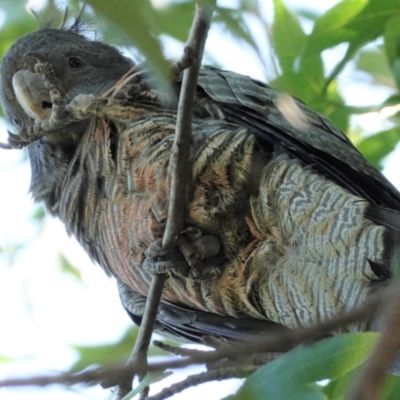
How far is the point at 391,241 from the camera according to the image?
197 centimetres

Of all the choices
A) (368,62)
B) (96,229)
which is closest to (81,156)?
(96,229)

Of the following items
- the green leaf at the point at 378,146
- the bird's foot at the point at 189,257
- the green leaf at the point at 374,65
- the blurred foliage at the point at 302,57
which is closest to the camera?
the blurred foliage at the point at 302,57

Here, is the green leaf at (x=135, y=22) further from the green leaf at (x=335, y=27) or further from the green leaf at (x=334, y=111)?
the green leaf at (x=334, y=111)

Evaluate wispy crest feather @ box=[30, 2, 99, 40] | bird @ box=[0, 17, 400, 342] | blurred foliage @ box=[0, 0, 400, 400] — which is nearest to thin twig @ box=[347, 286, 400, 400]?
blurred foliage @ box=[0, 0, 400, 400]

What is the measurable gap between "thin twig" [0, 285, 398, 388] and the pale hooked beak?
2.01 meters

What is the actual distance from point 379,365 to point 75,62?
9.41 feet

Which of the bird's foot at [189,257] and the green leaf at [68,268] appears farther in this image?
the green leaf at [68,268]

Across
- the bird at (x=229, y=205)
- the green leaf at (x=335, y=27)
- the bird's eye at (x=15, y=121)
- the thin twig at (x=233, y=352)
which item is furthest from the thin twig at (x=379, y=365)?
the bird's eye at (x=15, y=121)

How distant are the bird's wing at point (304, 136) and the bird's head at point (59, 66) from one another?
2.38 ft

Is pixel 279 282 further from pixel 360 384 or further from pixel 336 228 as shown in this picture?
pixel 360 384

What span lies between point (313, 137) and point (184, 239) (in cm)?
61

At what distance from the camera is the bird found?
219 cm

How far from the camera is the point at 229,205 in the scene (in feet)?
7.80

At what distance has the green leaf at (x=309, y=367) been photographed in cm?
109
